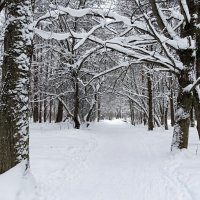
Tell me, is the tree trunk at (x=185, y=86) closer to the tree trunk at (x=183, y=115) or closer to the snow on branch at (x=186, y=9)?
the tree trunk at (x=183, y=115)

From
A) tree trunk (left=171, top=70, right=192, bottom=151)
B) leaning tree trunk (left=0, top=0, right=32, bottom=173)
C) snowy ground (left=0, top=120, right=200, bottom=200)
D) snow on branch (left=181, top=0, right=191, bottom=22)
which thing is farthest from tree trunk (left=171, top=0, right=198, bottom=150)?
leaning tree trunk (left=0, top=0, right=32, bottom=173)

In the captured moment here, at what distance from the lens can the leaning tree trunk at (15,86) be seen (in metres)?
6.15

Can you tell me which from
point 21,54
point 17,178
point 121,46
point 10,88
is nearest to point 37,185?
point 17,178

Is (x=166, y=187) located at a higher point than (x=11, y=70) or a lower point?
lower

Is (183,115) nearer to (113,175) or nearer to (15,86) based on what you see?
(113,175)

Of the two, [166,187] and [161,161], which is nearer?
[166,187]

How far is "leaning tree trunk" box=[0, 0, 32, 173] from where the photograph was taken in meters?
6.15

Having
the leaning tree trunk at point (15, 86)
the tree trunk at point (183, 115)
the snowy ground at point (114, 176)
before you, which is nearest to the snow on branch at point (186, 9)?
the tree trunk at point (183, 115)

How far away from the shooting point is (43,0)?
786 inches

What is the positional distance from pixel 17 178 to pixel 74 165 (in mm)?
3384

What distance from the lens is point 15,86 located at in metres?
6.22

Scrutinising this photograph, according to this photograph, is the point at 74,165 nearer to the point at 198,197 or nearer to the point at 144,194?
the point at 144,194

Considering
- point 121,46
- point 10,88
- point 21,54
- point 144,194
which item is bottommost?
point 144,194

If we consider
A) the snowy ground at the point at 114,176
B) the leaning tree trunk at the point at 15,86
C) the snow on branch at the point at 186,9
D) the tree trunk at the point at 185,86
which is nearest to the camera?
the leaning tree trunk at the point at 15,86
